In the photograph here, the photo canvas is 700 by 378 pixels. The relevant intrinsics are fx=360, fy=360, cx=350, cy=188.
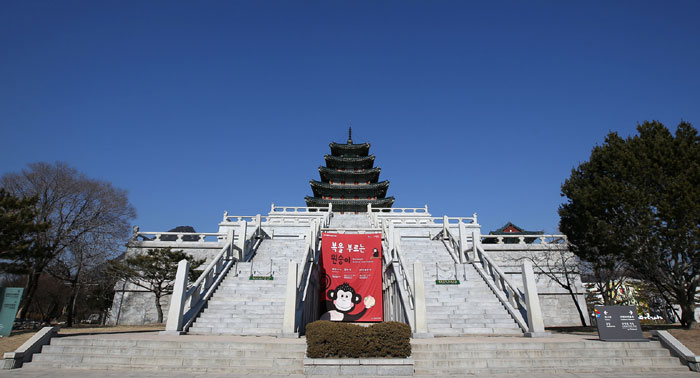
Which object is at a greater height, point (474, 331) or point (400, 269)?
point (400, 269)

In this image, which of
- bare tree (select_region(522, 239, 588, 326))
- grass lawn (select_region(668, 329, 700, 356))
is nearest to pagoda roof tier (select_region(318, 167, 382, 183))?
bare tree (select_region(522, 239, 588, 326))

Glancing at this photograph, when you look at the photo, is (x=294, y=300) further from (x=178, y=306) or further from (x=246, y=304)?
(x=178, y=306)

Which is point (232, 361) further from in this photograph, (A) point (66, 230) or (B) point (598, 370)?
(A) point (66, 230)

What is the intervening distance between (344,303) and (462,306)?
226 inches

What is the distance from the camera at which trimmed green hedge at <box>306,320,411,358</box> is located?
7207 mm

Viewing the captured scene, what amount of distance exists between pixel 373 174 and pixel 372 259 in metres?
30.2

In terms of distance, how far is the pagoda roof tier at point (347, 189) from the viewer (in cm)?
4528

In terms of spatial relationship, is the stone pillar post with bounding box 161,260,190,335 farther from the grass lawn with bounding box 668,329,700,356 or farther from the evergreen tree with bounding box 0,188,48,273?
the grass lawn with bounding box 668,329,700,356

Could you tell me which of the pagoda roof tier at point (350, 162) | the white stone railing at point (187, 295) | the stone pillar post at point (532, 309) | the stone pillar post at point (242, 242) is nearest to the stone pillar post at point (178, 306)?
the white stone railing at point (187, 295)

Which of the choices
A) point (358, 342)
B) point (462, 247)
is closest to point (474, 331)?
point (358, 342)

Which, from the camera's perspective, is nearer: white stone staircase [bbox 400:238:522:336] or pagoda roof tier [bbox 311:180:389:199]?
white stone staircase [bbox 400:238:522:336]

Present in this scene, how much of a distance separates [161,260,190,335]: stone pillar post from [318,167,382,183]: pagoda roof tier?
3592cm

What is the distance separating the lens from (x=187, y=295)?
11594mm

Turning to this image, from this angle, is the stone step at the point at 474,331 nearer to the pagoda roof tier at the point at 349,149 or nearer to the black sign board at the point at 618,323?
the black sign board at the point at 618,323
